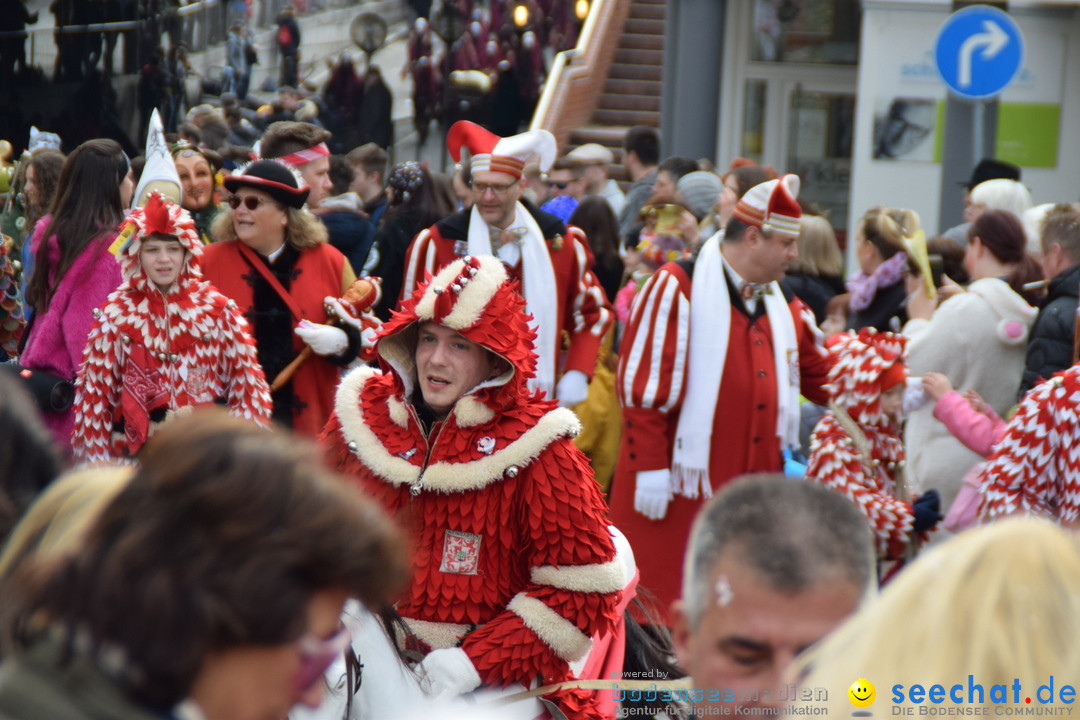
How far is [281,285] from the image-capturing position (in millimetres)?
5723

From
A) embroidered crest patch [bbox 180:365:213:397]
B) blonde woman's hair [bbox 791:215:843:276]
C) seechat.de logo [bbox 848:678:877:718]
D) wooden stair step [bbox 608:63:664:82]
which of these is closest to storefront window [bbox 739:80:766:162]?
wooden stair step [bbox 608:63:664:82]

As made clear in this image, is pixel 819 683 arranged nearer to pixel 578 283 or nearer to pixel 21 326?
pixel 578 283

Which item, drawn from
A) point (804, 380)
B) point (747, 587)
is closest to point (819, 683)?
point (747, 587)

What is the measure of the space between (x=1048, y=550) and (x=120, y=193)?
4808mm

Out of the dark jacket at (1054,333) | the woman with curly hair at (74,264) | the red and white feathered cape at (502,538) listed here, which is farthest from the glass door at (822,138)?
the red and white feathered cape at (502,538)

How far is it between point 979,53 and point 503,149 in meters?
2.83

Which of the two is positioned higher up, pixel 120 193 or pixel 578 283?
pixel 120 193

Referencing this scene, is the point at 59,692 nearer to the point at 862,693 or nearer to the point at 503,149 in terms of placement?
the point at 862,693

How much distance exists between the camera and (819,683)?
1516mm

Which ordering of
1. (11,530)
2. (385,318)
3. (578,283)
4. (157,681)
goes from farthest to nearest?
(385,318) → (578,283) → (11,530) → (157,681)

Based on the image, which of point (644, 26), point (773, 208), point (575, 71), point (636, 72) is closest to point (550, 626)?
point (773, 208)

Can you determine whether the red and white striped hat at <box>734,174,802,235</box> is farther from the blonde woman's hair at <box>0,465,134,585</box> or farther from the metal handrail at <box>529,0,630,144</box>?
the metal handrail at <box>529,0,630,144</box>

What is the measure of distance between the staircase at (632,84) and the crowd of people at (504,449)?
26.3ft

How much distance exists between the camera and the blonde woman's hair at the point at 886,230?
22.6ft
